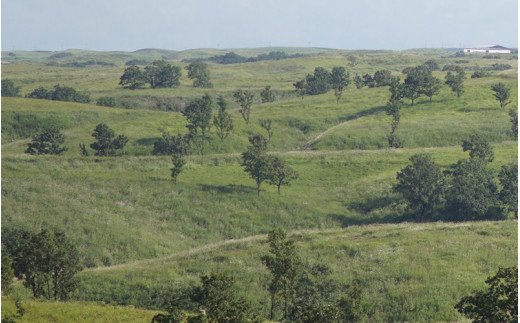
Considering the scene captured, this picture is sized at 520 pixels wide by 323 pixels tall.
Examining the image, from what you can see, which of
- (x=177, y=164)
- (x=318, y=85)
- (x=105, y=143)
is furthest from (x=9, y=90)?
(x=177, y=164)

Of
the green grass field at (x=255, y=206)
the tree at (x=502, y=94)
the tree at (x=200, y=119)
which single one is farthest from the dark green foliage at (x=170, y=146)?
the tree at (x=502, y=94)

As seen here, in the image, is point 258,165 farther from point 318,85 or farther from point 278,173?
point 318,85

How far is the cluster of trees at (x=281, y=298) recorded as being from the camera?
102ft

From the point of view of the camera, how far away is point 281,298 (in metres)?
→ 53.4

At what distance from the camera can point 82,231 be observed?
73.4 meters

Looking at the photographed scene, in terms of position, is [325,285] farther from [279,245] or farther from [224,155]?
[224,155]

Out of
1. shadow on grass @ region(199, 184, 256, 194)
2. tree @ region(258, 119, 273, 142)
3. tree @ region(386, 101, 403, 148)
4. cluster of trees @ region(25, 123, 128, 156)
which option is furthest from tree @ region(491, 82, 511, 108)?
cluster of trees @ region(25, 123, 128, 156)

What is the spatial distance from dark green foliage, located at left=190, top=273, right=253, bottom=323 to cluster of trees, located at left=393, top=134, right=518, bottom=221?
6034 centimetres

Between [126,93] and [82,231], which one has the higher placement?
[126,93]

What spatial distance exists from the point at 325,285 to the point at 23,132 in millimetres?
99957

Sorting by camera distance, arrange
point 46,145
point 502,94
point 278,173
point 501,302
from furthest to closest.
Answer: point 502,94 < point 46,145 < point 278,173 < point 501,302

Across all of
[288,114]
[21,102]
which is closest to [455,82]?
[288,114]

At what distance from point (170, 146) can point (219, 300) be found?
86.3 metres

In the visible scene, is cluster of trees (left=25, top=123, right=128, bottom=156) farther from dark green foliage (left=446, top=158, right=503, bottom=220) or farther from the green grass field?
dark green foliage (left=446, top=158, right=503, bottom=220)
